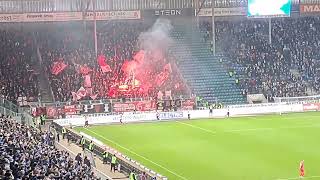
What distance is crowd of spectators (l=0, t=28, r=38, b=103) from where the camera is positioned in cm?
5525

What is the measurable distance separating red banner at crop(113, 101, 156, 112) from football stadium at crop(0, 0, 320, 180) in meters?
0.09

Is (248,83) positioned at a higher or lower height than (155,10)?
lower

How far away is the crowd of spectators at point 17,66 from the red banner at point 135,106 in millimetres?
6946

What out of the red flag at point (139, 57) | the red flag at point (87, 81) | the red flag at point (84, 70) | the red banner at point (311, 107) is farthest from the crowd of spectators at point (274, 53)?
the red flag at point (87, 81)

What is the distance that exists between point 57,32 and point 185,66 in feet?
40.6

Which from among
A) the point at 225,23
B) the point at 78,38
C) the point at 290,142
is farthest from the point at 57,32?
the point at 290,142

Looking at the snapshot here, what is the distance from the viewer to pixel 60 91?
186 ft

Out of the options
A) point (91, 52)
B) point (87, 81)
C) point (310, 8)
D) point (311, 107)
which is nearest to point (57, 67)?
point (87, 81)

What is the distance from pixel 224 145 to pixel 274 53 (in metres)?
28.3

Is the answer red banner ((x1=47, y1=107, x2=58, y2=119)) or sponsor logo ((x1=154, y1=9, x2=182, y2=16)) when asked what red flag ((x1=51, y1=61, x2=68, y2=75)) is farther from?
sponsor logo ((x1=154, y1=9, x2=182, y2=16))

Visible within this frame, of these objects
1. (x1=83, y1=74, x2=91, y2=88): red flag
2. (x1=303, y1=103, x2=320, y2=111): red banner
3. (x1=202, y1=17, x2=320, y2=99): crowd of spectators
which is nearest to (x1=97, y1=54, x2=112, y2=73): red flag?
(x1=83, y1=74, x2=91, y2=88): red flag

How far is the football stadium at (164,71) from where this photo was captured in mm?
46094

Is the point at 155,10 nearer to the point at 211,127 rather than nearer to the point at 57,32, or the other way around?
the point at 57,32

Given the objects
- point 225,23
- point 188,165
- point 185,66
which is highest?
point 225,23
